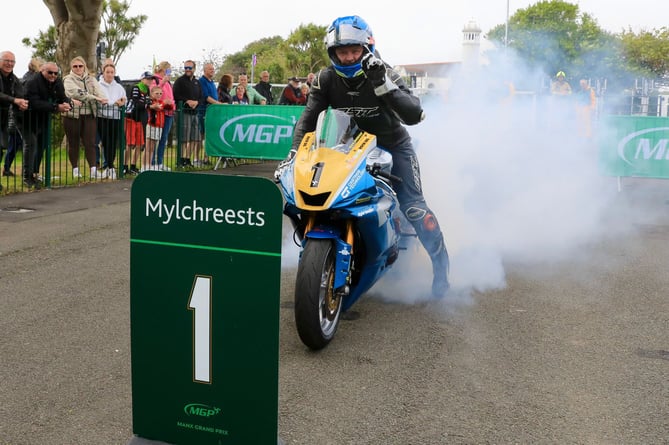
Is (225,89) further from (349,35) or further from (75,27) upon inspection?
(349,35)

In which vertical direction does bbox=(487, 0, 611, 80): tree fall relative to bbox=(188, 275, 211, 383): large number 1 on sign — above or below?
above

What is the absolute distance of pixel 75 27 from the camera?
759 inches

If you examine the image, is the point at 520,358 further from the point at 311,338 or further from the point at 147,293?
the point at 147,293

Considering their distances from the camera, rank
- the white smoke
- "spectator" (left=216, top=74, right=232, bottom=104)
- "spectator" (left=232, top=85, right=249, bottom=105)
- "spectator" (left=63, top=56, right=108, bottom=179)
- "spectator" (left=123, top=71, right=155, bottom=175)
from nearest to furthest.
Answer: the white smoke → "spectator" (left=63, top=56, right=108, bottom=179) → "spectator" (left=123, top=71, right=155, bottom=175) → "spectator" (left=216, top=74, right=232, bottom=104) → "spectator" (left=232, top=85, right=249, bottom=105)

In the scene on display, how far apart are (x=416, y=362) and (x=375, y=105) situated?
1938 mm

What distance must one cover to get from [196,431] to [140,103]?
12.0 m

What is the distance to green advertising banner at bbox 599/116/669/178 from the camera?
48.3ft

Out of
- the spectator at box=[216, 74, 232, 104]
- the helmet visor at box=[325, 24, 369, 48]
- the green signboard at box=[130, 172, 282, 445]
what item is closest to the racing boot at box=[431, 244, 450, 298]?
the helmet visor at box=[325, 24, 369, 48]

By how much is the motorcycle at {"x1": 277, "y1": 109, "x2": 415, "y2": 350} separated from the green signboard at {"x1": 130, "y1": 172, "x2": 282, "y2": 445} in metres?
1.68

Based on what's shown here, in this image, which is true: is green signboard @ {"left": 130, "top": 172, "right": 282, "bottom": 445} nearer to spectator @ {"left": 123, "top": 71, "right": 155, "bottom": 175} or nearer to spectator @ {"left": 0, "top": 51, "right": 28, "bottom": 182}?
spectator @ {"left": 0, "top": 51, "right": 28, "bottom": 182}

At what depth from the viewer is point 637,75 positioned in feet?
249

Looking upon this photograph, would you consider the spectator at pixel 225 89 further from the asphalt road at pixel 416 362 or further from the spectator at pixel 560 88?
the asphalt road at pixel 416 362

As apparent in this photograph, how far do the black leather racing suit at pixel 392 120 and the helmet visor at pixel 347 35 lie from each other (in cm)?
32

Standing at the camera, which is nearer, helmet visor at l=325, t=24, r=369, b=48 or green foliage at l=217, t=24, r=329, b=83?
helmet visor at l=325, t=24, r=369, b=48
